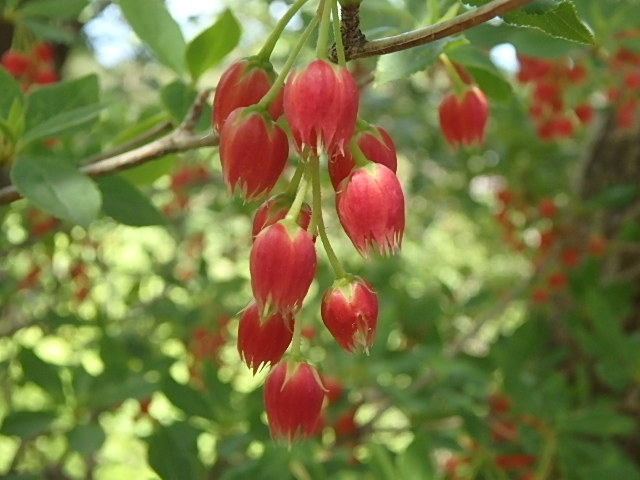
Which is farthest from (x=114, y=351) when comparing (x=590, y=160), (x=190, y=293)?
(x=590, y=160)

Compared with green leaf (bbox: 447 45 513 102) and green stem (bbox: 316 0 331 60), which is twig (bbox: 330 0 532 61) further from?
green leaf (bbox: 447 45 513 102)

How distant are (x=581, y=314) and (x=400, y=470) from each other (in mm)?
1269

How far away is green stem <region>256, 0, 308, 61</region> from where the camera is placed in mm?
603

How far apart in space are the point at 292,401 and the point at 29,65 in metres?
1.13

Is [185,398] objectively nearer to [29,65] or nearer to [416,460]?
[416,460]

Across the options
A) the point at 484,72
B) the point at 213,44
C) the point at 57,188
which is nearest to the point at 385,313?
the point at 484,72

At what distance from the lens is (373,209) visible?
0.59 m

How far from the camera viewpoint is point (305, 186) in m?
0.61

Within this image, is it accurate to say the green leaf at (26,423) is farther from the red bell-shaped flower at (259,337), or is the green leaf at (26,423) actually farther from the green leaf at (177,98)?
the red bell-shaped flower at (259,337)

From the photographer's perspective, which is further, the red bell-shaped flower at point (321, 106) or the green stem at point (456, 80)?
the green stem at point (456, 80)

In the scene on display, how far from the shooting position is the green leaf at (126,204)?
38.3 inches

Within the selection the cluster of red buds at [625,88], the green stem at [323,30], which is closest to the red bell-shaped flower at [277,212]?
the green stem at [323,30]

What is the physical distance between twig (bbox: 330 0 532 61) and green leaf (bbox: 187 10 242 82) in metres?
0.31

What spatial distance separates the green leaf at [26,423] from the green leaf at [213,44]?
65 centimetres
